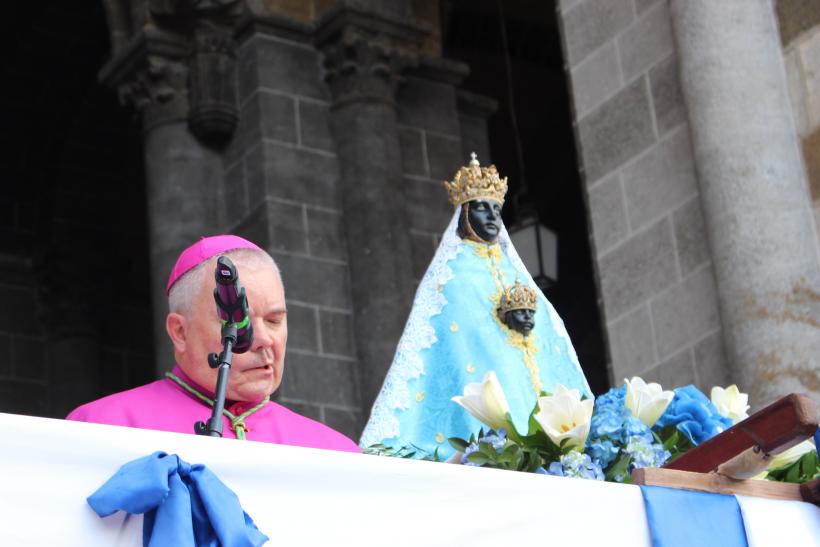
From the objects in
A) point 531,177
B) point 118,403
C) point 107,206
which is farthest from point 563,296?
point 118,403

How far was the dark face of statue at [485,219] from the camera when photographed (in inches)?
239

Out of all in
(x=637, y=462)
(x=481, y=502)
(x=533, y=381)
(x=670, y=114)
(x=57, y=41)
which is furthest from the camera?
(x=57, y=41)

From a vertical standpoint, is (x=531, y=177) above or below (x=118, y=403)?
above

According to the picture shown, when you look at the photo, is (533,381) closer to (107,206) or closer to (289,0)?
(289,0)

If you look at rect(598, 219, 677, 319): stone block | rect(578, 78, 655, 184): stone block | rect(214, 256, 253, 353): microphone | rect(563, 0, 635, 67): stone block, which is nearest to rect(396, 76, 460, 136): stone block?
rect(563, 0, 635, 67): stone block

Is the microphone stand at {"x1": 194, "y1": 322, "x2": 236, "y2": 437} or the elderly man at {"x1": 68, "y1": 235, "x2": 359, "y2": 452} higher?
the elderly man at {"x1": 68, "y1": 235, "x2": 359, "y2": 452}

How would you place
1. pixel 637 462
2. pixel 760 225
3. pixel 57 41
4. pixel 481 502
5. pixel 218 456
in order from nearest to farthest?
1. pixel 218 456
2. pixel 481 502
3. pixel 637 462
4. pixel 760 225
5. pixel 57 41


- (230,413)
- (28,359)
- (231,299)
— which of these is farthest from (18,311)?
(231,299)

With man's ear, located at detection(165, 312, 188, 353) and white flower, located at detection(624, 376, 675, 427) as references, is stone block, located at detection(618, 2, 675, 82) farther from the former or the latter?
man's ear, located at detection(165, 312, 188, 353)

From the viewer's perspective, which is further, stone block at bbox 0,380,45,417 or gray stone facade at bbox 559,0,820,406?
stone block at bbox 0,380,45,417

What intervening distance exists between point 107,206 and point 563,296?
3476 millimetres

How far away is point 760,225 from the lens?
618 cm

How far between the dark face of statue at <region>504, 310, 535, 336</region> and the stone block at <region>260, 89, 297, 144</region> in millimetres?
3640

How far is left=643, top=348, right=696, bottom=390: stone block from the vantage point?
6383mm
